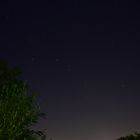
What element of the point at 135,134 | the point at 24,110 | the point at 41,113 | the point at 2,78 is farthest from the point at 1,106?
the point at 135,134

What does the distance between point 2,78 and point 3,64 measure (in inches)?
64.8

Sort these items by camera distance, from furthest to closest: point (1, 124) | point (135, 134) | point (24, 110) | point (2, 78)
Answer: point (135, 134) → point (2, 78) → point (24, 110) → point (1, 124)

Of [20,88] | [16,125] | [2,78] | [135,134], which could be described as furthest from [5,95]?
[135,134]

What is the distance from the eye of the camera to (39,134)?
132 ft

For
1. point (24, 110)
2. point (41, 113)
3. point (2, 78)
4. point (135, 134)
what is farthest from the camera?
→ point (135, 134)

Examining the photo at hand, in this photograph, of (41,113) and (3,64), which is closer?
(41,113)

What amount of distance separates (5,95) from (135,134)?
26706mm

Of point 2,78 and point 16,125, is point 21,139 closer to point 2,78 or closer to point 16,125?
point 16,125

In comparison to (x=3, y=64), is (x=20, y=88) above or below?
below

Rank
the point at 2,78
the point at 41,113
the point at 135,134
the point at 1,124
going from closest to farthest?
the point at 1,124
the point at 41,113
the point at 2,78
the point at 135,134

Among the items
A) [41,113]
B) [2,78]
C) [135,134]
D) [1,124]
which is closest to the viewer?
[1,124]

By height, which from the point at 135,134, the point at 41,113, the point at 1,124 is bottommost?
the point at 1,124

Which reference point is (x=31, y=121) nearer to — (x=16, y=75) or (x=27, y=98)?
(x=27, y=98)

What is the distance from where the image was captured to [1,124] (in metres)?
32.5
